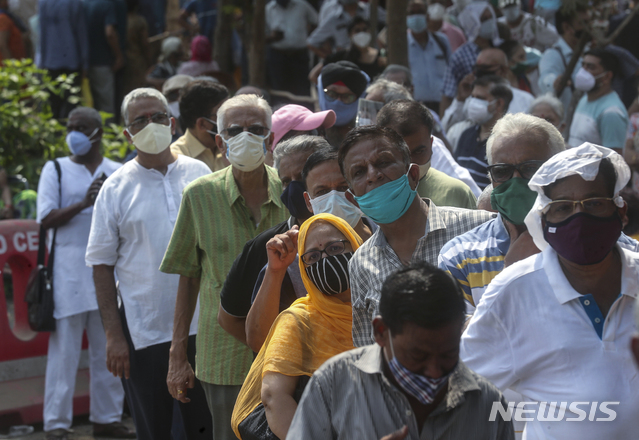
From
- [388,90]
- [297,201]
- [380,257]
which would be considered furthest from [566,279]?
[388,90]

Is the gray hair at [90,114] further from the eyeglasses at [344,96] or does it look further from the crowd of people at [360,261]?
the eyeglasses at [344,96]

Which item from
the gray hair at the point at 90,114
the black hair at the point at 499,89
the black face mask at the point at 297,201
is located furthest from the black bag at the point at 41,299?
the black hair at the point at 499,89

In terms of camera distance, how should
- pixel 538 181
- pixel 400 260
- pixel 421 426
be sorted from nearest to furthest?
1. pixel 421 426
2. pixel 538 181
3. pixel 400 260

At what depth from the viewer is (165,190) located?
4.95 m

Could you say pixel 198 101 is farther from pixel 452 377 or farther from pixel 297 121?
pixel 452 377

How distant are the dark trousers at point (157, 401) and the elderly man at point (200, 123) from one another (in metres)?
1.60

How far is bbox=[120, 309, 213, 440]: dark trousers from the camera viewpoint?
4844 mm

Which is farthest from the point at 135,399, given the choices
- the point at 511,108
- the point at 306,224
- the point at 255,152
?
the point at 511,108

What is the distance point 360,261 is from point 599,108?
5.09 metres

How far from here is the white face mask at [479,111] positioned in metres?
6.48

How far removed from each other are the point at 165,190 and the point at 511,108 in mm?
3718

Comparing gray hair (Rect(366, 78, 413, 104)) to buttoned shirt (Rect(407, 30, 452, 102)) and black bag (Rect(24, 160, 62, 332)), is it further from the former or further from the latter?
buttoned shirt (Rect(407, 30, 452, 102))

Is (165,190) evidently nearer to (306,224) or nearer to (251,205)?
(251,205)

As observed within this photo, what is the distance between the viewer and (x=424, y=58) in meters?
9.84
